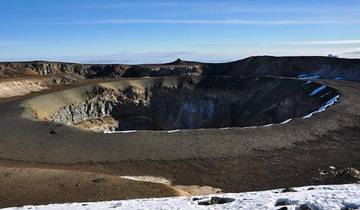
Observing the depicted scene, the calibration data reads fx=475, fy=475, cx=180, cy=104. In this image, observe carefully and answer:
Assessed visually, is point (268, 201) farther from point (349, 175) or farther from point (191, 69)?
point (191, 69)

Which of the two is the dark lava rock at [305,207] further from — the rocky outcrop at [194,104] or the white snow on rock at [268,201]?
the rocky outcrop at [194,104]

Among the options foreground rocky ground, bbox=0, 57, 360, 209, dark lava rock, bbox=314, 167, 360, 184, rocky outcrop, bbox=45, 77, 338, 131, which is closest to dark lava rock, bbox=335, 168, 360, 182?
dark lava rock, bbox=314, 167, 360, 184

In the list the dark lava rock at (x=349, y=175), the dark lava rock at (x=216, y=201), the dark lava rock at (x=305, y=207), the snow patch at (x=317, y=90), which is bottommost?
the dark lava rock at (x=349, y=175)

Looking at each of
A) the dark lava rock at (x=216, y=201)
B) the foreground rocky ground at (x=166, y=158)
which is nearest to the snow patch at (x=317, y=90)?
the foreground rocky ground at (x=166, y=158)

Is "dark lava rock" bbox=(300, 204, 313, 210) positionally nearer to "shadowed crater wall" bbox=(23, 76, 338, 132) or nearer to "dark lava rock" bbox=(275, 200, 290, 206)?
"dark lava rock" bbox=(275, 200, 290, 206)

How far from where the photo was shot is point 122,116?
2788 inches

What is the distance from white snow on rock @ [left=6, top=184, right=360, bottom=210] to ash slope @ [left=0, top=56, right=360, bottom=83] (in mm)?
60267

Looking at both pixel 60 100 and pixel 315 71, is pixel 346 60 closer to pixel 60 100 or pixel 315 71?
pixel 315 71

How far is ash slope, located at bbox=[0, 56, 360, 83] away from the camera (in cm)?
7938

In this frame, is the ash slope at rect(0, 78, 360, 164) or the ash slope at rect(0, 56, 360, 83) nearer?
the ash slope at rect(0, 78, 360, 164)

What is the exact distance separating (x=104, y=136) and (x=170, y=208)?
665 inches

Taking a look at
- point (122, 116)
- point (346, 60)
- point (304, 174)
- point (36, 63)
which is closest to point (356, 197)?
point (304, 174)

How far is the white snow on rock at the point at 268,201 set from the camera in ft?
50.5

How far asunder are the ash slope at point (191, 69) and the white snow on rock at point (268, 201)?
6027 centimetres
